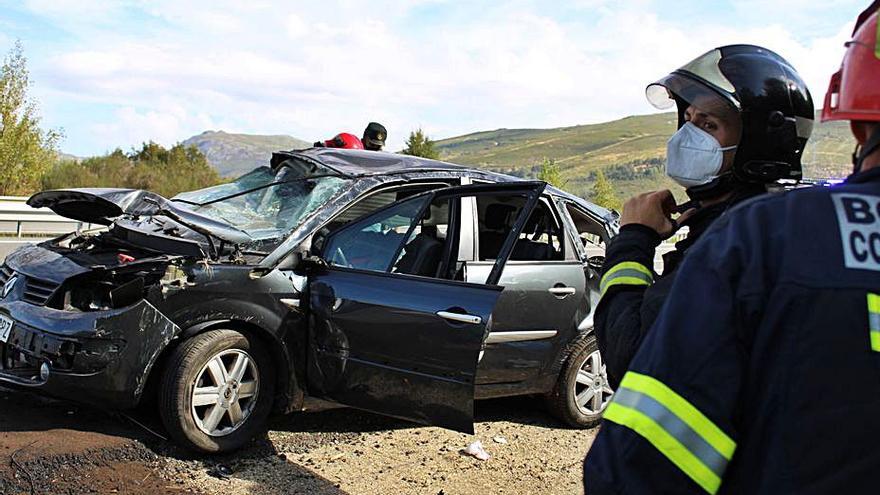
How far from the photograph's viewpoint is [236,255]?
4574 mm

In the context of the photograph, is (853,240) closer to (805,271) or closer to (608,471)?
(805,271)

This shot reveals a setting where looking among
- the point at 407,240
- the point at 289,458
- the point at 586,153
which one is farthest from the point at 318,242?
the point at 586,153

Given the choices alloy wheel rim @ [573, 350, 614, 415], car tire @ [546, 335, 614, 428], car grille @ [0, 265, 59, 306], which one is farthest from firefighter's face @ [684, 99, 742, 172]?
car grille @ [0, 265, 59, 306]

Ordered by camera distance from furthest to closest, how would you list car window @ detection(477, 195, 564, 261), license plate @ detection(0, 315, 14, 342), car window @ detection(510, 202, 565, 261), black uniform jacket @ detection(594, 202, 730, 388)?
car window @ detection(510, 202, 565, 261)
car window @ detection(477, 195, 564, 261)
license plate @ detection(0, 315, 14, 342)
black uniform jacket @ detection(594, 202, 730, 388)

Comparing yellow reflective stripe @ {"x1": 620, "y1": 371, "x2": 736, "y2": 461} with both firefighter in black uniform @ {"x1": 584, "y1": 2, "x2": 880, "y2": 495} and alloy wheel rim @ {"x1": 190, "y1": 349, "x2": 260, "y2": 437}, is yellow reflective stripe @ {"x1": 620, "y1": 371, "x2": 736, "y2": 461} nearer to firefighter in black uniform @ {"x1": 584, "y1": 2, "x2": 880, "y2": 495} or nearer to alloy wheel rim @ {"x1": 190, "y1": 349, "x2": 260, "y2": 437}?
firefighter in black uniform @ {"x1": 584, "y1": 2, "x2": 880, "y2": 495}

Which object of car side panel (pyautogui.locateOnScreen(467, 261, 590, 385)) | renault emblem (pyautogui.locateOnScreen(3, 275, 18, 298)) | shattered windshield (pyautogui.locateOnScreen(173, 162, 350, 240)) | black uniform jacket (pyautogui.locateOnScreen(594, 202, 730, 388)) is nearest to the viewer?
black uniform jacket (pyautogui.locateOnScreen(594, 202, 730, 388))

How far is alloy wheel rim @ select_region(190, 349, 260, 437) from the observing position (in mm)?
4285

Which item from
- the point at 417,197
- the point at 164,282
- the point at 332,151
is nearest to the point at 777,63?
the point at 417,197

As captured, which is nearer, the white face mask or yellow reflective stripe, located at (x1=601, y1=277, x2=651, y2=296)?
yellow reflective stripe, located at (x1=601, y1=277, x2=651, y2=296)

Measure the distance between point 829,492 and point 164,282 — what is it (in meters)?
3.72

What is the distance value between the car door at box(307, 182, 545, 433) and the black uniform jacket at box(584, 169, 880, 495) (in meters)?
2.98

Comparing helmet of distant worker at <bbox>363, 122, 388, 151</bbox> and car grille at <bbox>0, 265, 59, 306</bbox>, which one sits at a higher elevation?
helmet of distant worker at <bbox>363, 122, 388, 151</bbox>

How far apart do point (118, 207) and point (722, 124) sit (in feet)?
12.6

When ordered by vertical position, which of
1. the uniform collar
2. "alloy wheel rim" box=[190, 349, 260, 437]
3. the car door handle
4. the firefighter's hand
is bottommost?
"alloy wheel rim" box=[190, 349, 260, 437]
